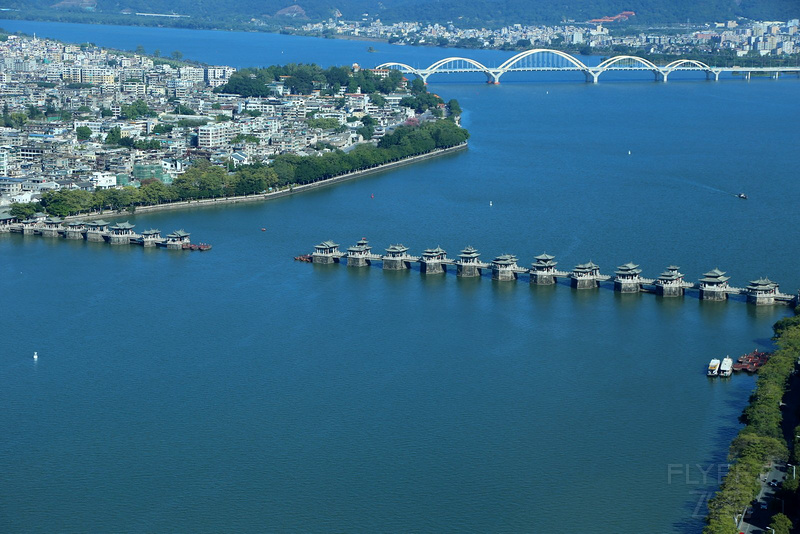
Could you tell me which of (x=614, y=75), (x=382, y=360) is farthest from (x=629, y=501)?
(x=614, y=75)

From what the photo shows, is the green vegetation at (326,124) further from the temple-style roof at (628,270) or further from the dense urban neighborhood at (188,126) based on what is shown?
the temple-style roof at (628,270)

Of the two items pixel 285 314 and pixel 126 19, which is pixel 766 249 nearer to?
pixel 285 314

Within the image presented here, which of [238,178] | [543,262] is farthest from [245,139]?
[543,262]

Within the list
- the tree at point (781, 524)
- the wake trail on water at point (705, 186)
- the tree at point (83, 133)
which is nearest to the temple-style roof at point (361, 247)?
the wake trail on water at point (705, 186)

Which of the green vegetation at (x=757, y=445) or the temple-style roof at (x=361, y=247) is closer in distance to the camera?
Answer: the green vegetation at (x=757, y=445)

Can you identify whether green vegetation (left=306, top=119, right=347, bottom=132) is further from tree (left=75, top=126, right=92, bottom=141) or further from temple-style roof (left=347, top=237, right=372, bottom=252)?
temple-style roof (left=347, top=237, right=372, bottom=252)

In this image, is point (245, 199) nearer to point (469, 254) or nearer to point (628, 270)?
point (469, 254)
